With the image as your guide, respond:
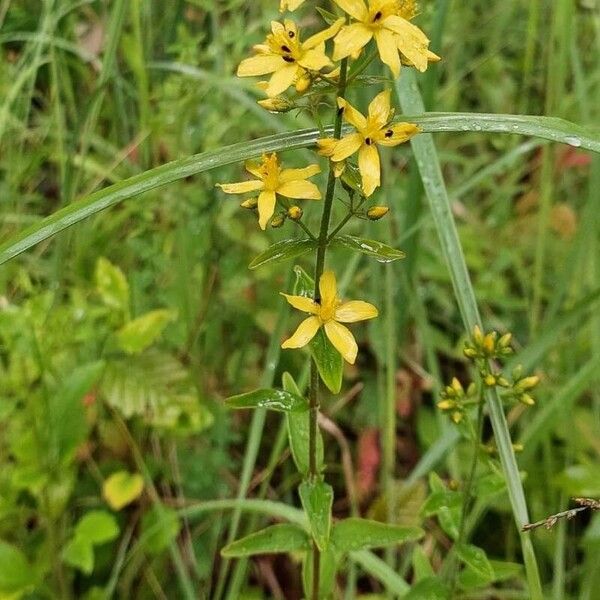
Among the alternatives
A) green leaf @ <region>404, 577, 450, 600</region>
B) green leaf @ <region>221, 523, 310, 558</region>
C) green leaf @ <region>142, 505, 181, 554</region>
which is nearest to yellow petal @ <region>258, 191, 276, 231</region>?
green leaf @ <region>221, 523, 310, 558</region>

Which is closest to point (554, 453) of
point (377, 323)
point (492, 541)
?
point (492, 541)

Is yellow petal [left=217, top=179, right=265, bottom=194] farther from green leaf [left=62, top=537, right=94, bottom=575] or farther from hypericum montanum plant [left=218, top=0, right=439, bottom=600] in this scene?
green leaf [left=62, top=537, right=94, bottom=575]

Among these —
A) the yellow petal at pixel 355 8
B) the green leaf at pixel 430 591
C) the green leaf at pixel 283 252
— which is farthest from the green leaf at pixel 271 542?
the yellow petal at pixel 355 8

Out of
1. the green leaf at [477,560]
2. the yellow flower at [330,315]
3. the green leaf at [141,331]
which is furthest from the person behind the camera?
the green leaf at [141,331]

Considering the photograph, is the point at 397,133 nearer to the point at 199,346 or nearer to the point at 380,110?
the point at 380,110

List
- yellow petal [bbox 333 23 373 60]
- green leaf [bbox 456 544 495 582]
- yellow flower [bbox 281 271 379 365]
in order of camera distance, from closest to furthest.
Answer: yellow petal [bbox 333 23 373 60]
yellow flower [bbox 281 271 379 365]
green leaf [bbox 456 544 495 582]

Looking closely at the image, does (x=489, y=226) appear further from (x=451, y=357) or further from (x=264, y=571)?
(x=264, y=571)

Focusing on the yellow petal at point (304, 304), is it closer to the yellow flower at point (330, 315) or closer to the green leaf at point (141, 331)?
the yellow flower at point (330, 315)

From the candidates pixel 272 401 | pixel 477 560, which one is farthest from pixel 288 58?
pixel 477 560
